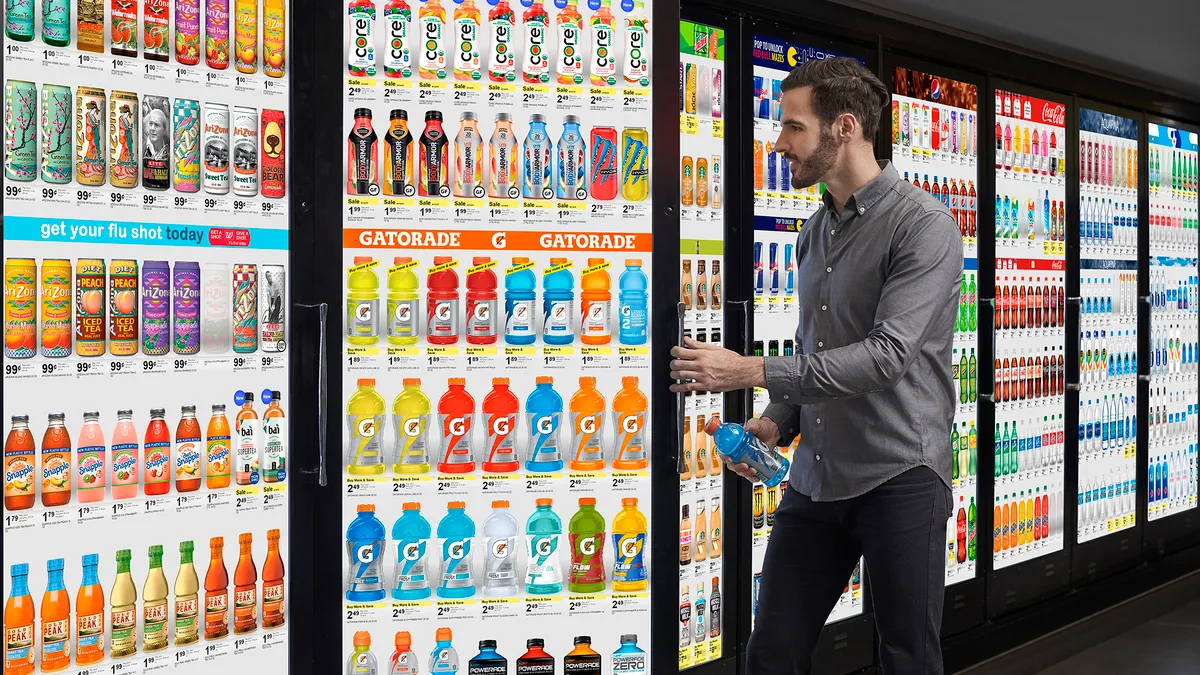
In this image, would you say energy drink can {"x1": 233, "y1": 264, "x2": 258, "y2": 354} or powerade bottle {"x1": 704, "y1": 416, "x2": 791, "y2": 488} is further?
powerade bottle {"x1": 704, "y1": 416, "x2": 791, "y2": 488}

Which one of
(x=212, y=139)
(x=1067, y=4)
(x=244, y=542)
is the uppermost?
(x=1067, y=4)

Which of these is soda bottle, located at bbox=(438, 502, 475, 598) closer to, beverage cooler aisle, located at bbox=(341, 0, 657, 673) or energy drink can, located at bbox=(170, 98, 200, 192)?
beverage cooler aisle, located at bbox=(341, 0, 657, 673)

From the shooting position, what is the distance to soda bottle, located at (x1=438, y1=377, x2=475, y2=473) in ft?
8.48

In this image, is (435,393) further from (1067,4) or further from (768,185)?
(1067,4)

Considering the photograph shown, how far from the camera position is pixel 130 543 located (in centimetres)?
237

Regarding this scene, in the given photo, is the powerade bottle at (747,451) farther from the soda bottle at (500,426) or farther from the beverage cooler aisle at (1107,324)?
the beverage cooler aisle at (1107,324)

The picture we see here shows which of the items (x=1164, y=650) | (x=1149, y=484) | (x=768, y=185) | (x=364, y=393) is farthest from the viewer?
(x=1149, y=484)

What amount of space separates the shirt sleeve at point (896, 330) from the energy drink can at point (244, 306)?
1.23 m

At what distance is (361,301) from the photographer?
2506mm

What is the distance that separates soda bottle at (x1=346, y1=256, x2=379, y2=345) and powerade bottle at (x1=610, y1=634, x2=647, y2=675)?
1013mm

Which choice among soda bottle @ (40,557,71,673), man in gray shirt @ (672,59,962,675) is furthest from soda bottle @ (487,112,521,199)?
soda bottle @ (40,557,71,673)

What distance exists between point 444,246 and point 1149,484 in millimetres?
4737

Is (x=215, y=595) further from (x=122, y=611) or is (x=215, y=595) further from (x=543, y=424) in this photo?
(x=543, y=424)

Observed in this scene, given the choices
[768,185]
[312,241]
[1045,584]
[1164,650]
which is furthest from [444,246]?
[1164,650]
